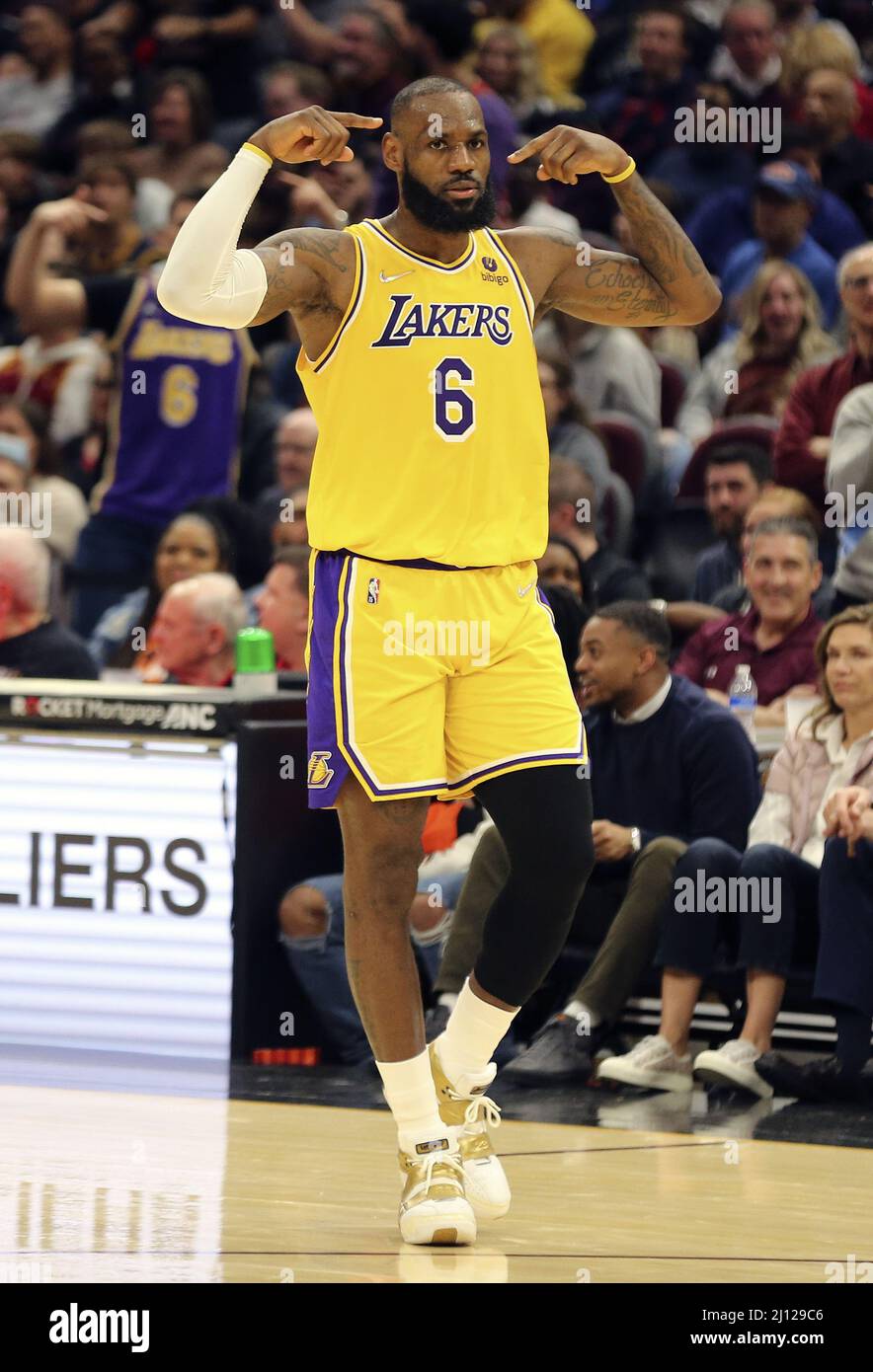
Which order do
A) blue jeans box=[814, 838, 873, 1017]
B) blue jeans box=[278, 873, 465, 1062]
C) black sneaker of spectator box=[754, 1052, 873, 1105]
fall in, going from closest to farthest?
blue jeans box=[814, 838, 873, 1017] → black sneaker of spectator box=[754, 1052, 873, 1105] → blue jeans box=[278, 873, 465, 1062]

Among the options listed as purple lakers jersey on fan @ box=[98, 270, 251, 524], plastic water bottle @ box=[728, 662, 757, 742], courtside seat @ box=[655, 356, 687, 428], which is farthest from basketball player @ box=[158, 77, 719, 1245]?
courtside seat @ box=[655, 356, 687, 428]

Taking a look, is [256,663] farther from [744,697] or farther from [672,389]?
[672,389]

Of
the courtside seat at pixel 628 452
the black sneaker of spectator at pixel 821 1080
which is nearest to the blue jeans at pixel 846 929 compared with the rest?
the black sneaker of spectator at pixel 821 1080

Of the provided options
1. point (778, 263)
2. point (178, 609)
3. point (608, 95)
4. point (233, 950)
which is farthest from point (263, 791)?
point (608, 95)

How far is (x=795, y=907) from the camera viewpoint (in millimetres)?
6379

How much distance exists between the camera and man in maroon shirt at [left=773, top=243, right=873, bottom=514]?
7957 millimetres

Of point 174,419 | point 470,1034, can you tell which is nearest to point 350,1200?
point 470,1034

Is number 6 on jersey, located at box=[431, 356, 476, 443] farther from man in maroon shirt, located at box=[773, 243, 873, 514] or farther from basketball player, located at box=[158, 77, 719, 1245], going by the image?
man in maroon shirt, located at box=[773, 243, 873, 514]

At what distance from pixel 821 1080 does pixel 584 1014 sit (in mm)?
720

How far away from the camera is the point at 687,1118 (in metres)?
5.95

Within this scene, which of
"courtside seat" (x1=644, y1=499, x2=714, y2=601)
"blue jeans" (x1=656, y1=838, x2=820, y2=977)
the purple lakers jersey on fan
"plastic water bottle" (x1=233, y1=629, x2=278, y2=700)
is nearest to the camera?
"blue jeans" (x1=656, y1=838, x2=820, y2=977)

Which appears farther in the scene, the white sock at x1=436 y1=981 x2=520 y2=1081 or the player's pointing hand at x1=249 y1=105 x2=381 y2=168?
the white sock at x1=436 y1=981 x2=520 y2=1081

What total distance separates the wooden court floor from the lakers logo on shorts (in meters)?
0.87

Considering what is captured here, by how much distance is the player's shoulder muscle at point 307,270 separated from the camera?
433cm
